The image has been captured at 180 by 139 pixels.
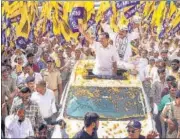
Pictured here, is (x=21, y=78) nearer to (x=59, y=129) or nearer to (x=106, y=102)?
(x=106, y=102)

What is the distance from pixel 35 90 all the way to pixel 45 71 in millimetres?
2017

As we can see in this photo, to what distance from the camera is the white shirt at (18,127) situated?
26.6 ft

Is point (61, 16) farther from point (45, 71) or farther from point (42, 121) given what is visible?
point (42, 121)

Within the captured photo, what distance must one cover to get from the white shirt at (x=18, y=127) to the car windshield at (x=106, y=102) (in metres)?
0.98

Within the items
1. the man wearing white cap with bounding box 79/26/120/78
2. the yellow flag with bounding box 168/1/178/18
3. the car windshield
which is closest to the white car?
the car windshield

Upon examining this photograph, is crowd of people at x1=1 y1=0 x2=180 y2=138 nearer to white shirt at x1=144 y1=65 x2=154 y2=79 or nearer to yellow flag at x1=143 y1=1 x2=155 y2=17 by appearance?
white shirt at x1=144 y1=65 x2=154 y2=79

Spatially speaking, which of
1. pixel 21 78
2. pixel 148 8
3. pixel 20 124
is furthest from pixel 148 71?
pixel 148 8

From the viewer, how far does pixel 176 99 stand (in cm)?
868

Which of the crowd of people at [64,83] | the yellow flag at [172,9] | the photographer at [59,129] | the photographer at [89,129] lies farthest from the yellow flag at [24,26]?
the photographer at [89,129]

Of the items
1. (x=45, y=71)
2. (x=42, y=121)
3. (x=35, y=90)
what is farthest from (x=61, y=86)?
(x=42, y=121)

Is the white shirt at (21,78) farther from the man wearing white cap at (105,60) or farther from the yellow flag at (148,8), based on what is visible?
the yellow flag at (148,8)

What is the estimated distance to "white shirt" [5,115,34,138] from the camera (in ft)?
26.6

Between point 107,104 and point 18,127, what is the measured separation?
5.14ft

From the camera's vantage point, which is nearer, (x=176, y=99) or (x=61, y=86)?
(x=176, y=99)
